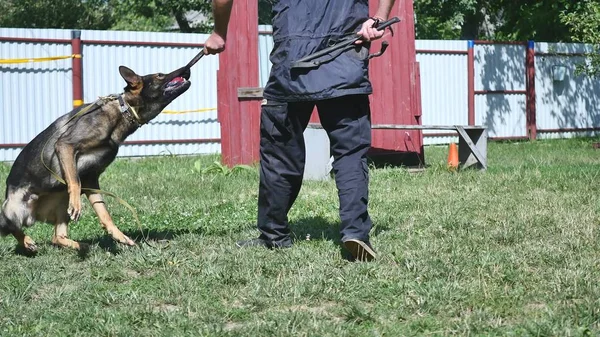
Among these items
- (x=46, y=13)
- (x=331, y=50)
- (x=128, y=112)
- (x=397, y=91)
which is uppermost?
(x=46, y=13)

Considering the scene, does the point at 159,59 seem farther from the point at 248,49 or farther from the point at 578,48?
the point at 578,48

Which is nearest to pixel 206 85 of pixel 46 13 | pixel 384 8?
pixel 384 8

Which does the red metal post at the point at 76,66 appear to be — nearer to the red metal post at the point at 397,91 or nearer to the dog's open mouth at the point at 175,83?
the red metal post at the point at 397,91

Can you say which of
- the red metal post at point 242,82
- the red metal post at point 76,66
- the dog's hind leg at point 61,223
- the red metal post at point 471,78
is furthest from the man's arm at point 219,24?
the red metal post at point 471,78

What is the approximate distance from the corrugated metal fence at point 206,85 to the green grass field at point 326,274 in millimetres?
6878

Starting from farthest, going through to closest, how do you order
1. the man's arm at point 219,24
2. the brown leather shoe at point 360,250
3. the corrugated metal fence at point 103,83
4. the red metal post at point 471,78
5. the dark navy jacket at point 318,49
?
1. the red metal post at point 471,78
2. the corrugated metal fence at point 103,83
3. the man's arm at point 219,24
4. the dark navy jacket at point 318,49
5. the brown leather shoe at point 360,250

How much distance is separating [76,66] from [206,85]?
8.78 ft

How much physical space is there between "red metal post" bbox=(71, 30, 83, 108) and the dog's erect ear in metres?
9.84

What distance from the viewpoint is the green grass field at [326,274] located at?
3580 millimetres

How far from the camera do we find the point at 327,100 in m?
4.96

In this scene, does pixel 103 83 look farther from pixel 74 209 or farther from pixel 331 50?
pixel 331 50

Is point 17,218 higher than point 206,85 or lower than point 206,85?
lower

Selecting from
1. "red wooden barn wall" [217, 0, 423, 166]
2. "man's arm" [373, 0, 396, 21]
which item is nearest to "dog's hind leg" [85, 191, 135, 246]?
"man's arm" [373, 0, 396, 21]

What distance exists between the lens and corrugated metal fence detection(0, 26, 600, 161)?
14.8 metres
